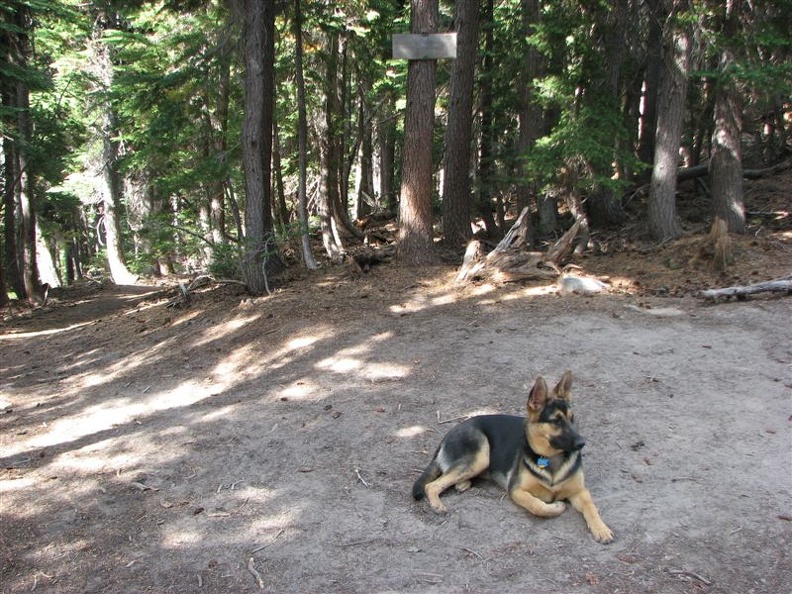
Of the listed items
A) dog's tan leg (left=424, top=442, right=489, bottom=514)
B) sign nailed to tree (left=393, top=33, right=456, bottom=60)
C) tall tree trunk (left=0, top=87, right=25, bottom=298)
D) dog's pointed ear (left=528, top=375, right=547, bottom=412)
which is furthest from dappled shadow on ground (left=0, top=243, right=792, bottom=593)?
tall tree trunk (left=0, top=87, right=25, bottom=298)

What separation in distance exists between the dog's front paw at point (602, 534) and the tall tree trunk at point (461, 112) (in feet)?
34.4

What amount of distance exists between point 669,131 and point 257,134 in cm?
862

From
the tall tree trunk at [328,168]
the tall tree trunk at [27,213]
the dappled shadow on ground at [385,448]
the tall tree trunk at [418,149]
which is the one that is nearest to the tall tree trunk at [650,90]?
the tall tree trunk at [418,149]

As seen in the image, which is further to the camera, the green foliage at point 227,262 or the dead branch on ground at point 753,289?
the green foliage at point 227,262

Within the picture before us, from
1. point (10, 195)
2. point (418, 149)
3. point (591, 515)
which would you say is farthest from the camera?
point (10, 195)

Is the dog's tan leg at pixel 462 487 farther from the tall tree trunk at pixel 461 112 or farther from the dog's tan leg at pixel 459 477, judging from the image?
the tall tree trunk at pixel 461 112

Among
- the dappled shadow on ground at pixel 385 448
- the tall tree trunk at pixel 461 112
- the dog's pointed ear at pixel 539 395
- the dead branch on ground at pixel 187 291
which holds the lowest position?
the dappled shadow on ground at pixel 385 448

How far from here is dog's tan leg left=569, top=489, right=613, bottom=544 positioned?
14.4 feet

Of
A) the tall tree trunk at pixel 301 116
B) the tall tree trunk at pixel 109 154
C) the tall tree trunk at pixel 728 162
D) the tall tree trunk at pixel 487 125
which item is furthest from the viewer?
the tall tree trunk at pixel 109 154

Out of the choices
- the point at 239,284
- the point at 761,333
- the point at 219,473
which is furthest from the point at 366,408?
the point at 239,284

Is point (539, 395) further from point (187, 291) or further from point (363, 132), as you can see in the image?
point (363, 132)

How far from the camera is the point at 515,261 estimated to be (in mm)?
11625

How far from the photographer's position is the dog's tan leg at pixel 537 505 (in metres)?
4.62

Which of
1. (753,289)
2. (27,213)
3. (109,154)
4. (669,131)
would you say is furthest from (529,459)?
(109,154)
